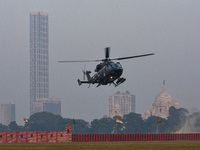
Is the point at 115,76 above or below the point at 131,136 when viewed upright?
above

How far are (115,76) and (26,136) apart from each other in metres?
29.3

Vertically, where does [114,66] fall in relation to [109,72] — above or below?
above

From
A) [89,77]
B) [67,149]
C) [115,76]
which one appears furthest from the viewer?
[89,77]

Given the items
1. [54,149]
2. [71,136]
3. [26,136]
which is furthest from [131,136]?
[54,149]

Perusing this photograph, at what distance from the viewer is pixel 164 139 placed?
116 metres

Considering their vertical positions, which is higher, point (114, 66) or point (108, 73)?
point (114, 66)

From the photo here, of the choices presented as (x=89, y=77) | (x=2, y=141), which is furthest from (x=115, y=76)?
(x=2, y=141)

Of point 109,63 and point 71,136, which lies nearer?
point 109,63

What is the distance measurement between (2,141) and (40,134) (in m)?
8.03

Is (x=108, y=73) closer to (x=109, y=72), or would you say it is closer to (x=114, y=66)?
(x=109, y=72)

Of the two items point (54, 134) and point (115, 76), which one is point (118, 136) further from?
point (115, 76)

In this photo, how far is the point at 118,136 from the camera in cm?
11281

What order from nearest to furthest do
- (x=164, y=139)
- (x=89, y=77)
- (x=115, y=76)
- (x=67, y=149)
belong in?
(x=67, y=149) → (x=115, y=76) → (x=89, y=77) → (x=164, y=139)

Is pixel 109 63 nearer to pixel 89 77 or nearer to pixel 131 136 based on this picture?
pixel 89 77
